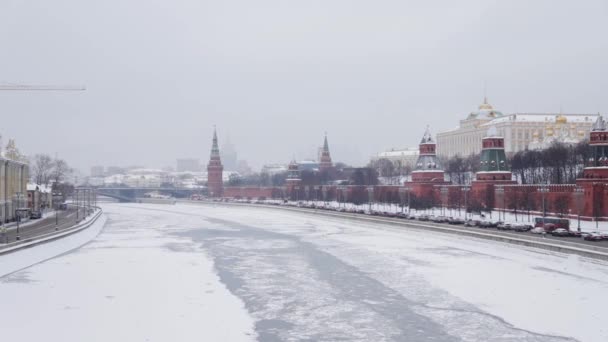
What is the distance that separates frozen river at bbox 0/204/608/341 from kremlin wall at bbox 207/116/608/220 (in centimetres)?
1151

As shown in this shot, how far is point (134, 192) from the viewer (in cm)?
12406

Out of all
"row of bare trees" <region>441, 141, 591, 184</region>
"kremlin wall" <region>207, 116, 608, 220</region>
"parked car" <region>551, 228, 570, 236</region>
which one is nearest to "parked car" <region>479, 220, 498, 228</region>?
"kremlin wall" <region>207, 116, 608, 220</region>

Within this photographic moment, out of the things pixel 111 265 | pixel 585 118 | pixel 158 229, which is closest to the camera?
pixel 111 265

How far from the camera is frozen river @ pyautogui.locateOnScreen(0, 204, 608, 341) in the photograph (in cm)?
1506

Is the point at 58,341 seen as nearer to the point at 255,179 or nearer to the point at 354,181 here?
the point at 354,181

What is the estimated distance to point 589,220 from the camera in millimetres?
39250

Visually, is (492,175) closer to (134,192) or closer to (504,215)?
(504,215)

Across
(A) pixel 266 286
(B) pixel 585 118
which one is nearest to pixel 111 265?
(A) pixel 266 286

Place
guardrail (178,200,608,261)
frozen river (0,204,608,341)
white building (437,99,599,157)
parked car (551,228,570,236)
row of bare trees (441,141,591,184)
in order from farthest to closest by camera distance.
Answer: white building (437,99,599,157)
row of bare trees (441,141,591,184)
parked car (551,228,570,236)
guardrail (178,200,608,261)
frozen river (0,204,608,341)

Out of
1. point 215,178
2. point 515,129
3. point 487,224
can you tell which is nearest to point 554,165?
point 487,224

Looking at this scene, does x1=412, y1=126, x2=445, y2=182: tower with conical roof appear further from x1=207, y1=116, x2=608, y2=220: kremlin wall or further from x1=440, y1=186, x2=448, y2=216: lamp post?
x1=440, y1=186, x2=448, y2=216: lamp post

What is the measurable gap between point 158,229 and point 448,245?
21060mm

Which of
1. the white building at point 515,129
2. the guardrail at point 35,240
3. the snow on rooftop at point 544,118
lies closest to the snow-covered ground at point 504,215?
the guardrail at point 35,240

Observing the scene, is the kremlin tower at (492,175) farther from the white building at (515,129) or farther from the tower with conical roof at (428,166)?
the white building at (515,129)
